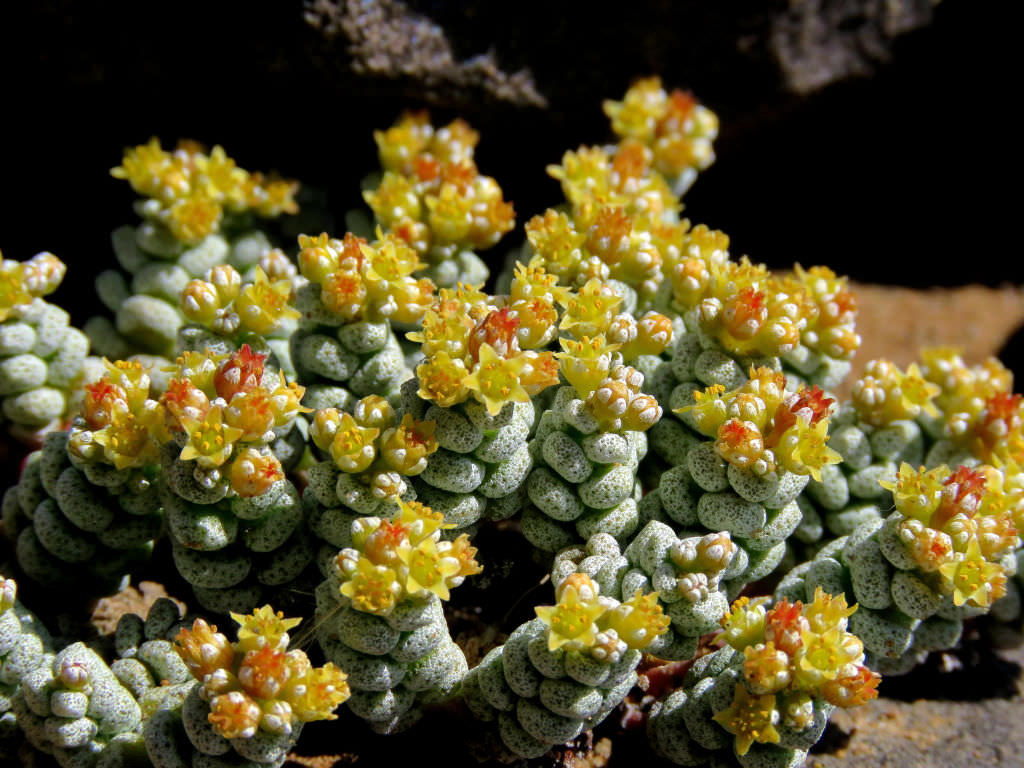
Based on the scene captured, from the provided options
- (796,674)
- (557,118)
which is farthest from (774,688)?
(557,118)

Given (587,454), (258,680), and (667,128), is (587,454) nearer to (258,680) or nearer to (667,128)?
(258,680)

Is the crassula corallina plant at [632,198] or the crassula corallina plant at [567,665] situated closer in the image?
the crassula corallina plant at [567,665]

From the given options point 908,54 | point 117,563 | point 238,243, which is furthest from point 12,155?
point 908,54

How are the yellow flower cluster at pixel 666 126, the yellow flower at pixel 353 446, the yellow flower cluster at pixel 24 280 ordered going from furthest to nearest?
the yellow flower cluster at pixel 666 126 → the yellow flower cluster at pixel 24 280 → the yellow flower at pixel 353 446

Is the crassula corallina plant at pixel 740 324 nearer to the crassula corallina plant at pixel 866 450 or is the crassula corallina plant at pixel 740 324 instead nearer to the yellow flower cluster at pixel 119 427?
the crassula corallina plant at pixel 866 450

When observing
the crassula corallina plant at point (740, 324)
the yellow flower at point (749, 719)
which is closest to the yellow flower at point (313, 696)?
the yellow flower at point (749, 719)

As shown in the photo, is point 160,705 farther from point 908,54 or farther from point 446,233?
point 908,54

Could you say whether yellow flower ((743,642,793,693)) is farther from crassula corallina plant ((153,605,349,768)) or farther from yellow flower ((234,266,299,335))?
yellow flower ((234,266,299,335))
